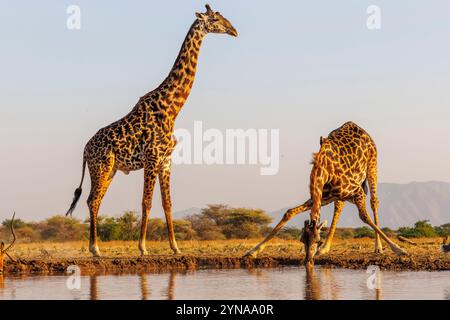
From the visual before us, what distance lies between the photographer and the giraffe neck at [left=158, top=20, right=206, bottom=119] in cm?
1992

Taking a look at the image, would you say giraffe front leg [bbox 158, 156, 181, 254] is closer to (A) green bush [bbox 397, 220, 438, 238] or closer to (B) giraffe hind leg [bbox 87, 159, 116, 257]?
(B) giraffe hind leg [bbox 87, 159, 116, 257]

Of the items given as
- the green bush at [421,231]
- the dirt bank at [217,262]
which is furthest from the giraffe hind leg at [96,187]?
the green bush at [421,231]

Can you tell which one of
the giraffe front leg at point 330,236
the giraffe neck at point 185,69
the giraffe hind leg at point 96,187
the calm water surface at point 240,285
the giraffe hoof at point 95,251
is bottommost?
the calm water surface at point 240,285

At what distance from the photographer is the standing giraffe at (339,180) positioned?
56.4 feet

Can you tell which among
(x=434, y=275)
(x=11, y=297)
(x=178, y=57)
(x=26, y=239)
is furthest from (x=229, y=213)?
(x=11, y=297)

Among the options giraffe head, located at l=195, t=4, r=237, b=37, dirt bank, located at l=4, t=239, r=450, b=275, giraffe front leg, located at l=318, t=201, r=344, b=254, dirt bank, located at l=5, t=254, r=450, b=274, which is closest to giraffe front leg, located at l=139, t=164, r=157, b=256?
dirt bank, located at l=4, t=239, r=450, b=275

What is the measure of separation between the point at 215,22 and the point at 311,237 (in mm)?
6167

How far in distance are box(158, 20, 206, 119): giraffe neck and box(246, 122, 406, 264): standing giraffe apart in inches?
138

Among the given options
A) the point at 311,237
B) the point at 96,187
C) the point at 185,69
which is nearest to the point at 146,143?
the point at 96,187

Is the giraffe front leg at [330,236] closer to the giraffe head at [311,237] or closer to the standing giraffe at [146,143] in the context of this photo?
the giraffe head at [311,237]

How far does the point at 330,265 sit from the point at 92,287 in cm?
556

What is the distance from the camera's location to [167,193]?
19766 mm

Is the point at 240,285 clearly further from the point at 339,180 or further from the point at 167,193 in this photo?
the point at 167,193

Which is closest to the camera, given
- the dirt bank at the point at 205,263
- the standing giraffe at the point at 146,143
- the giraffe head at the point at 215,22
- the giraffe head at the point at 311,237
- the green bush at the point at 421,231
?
the giraffe head at the point at 311,237
